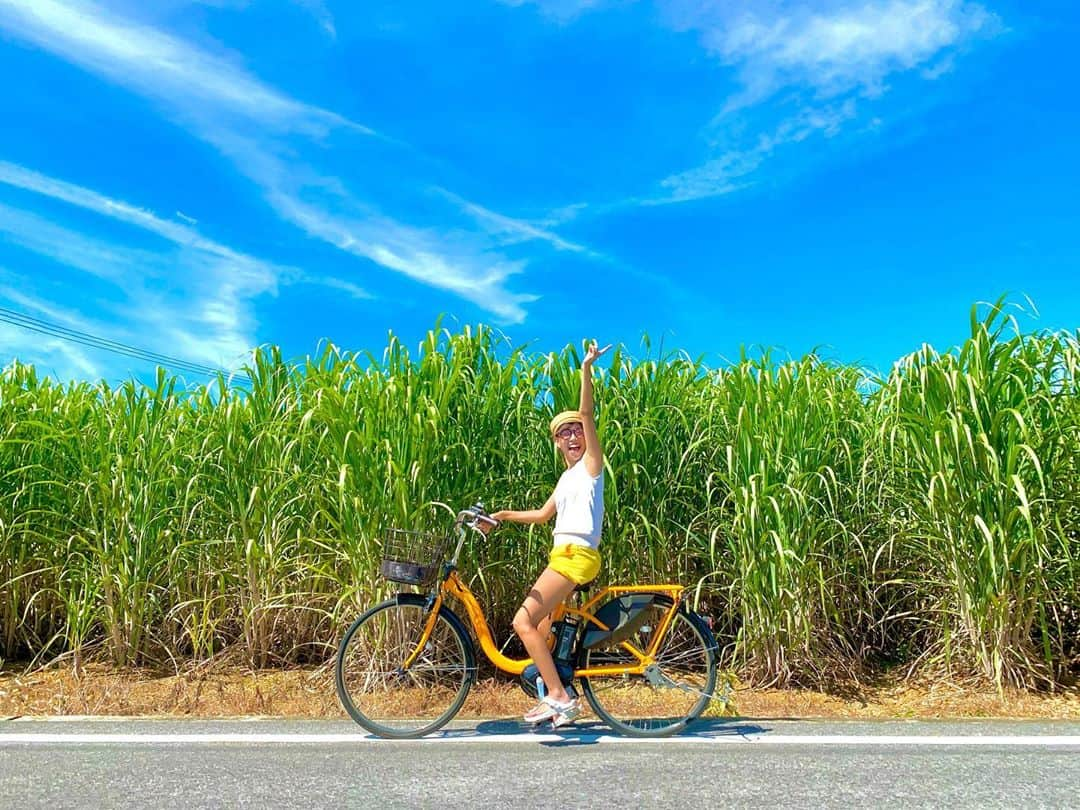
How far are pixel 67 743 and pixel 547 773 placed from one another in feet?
7.88

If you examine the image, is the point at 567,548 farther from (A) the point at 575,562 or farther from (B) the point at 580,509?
(B) the point at 580,509

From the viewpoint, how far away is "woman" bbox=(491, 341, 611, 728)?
4.32 m

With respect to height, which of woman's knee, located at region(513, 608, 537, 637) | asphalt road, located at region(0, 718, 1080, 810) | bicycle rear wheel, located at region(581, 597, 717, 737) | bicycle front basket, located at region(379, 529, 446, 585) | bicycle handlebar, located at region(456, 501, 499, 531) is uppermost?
bicycle handlebar, located at region(456, 501, 499, 531)

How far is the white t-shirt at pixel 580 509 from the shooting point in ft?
14.5

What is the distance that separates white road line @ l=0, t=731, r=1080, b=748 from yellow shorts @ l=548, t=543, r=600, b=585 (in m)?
0.77

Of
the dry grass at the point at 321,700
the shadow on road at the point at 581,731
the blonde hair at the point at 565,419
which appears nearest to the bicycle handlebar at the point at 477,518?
the blonde hair at the point at 565,419

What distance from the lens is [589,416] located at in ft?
14.2

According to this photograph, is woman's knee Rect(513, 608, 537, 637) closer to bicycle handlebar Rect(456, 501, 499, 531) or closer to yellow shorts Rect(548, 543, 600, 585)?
yellow shorts Rect(548, 543, 600, 585)

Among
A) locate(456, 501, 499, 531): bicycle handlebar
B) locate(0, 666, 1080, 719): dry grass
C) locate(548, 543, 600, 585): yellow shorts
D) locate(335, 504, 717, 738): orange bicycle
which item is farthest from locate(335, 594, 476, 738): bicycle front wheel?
locate(548, 543, 600, 585): yellow shorts

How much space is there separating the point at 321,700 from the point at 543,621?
60.9 inches

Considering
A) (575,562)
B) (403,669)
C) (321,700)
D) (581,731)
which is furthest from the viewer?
(321,700)

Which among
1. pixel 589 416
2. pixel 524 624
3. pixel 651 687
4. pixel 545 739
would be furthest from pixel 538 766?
pixel 589 416

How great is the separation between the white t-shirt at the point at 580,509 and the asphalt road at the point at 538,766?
96cm

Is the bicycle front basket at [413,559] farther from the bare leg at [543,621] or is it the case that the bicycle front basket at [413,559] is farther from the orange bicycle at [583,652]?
the bare leg at [543,621]
